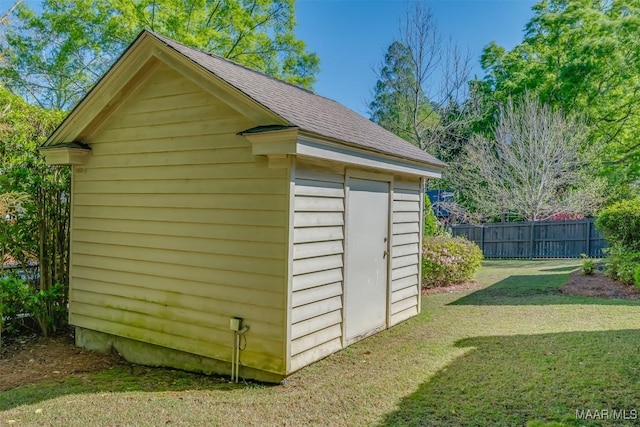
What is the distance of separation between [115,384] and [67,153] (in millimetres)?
2828

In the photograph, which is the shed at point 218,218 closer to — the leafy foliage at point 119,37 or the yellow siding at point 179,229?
the yellow siding at point 179,229

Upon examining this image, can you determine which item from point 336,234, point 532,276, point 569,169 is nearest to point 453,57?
point 569,169

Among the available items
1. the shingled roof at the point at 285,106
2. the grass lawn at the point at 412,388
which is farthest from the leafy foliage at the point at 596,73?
the shingled roof at the point at 285,106

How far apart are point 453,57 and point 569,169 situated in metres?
6.49

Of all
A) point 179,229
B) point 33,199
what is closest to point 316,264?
point 179,229

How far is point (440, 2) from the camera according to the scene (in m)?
14.5

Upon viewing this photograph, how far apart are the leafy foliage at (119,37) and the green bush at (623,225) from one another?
12.5 m

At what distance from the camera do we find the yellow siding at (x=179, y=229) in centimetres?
412

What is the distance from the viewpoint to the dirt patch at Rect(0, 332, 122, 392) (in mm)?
4703

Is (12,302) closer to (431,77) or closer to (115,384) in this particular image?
(115,384)

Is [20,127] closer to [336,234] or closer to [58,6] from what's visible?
[336,234]

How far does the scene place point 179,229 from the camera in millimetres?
4676

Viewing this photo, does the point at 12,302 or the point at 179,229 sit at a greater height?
the point at 179,229

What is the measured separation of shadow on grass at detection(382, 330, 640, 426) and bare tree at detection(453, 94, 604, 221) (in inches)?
497
